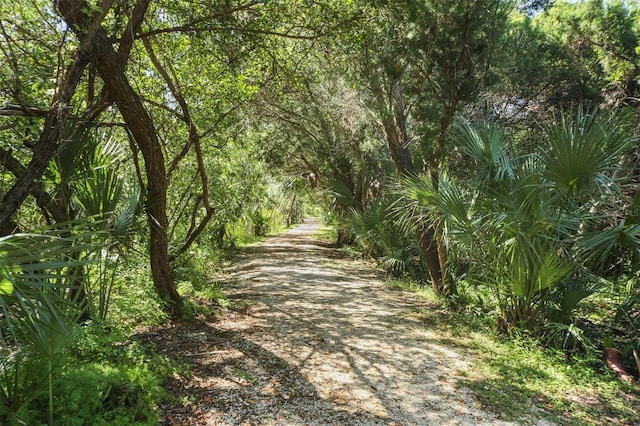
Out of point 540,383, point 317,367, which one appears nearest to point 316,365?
point 317,367

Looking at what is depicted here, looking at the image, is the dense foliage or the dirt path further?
the dirt path

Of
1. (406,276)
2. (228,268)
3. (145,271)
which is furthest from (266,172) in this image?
Answer: (145,271)

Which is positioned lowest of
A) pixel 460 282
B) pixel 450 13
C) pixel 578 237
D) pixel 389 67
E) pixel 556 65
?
pixel 460 282

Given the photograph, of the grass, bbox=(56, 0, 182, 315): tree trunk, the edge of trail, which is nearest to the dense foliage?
bbox=(56, 0, 182, 315): tree trunk

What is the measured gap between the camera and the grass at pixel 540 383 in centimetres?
348

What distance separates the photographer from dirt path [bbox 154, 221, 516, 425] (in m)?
3.37

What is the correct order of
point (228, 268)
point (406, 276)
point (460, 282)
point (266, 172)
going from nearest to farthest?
point (460, 282) < point (406, 276) < point (228, 268) < point (266, 172)

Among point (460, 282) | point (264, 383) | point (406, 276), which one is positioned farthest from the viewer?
point (406, 276)

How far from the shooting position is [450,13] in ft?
18.4

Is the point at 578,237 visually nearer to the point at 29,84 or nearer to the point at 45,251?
the point at 45,251

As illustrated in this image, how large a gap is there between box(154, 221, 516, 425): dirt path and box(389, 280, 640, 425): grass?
26cm

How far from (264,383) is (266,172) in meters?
12.9

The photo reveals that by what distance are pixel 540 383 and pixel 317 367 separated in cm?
232

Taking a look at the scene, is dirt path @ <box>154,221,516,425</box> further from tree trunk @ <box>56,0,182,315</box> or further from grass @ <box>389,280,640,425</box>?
tree trunk @ <box>56,0,182,315</box>
